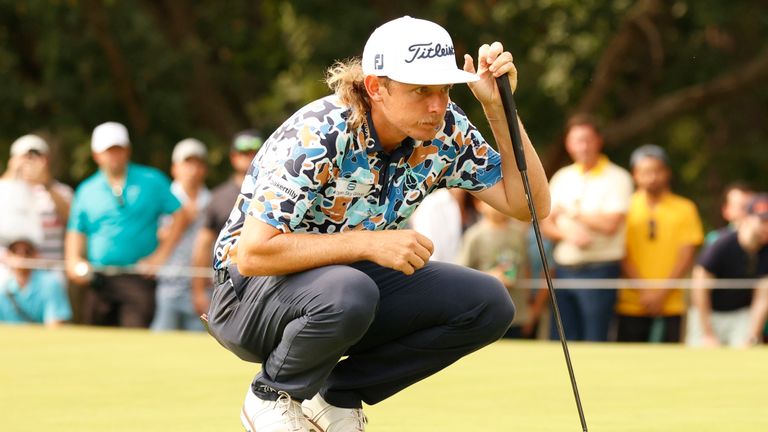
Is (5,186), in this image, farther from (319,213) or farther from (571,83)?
(571,83)

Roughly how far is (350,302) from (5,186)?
23.5 ft

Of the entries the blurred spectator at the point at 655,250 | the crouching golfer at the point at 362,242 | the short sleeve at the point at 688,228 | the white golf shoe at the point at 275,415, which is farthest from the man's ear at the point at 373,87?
the short sleeve at the point at 688,228

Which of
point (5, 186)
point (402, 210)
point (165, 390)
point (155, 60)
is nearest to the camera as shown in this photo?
point (402, 210)

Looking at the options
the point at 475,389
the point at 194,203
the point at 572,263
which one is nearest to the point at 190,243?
the point at 194,203

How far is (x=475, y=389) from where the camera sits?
7191 millimetres

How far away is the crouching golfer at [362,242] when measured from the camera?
4465 millimetres

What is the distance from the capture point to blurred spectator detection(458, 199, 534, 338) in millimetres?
10555

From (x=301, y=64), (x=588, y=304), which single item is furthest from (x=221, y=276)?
(x=301, y=64)

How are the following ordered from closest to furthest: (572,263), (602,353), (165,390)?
(165,390), (602,353), (572,263)

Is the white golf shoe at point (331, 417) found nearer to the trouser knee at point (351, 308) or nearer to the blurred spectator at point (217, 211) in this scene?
the trouser knee at point (351, 308)

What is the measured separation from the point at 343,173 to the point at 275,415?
0.79m

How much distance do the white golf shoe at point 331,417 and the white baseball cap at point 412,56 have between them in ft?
3.81

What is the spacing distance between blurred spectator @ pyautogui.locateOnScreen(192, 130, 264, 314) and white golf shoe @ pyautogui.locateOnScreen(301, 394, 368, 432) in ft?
18.3

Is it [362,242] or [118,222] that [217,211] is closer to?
[118,222]
